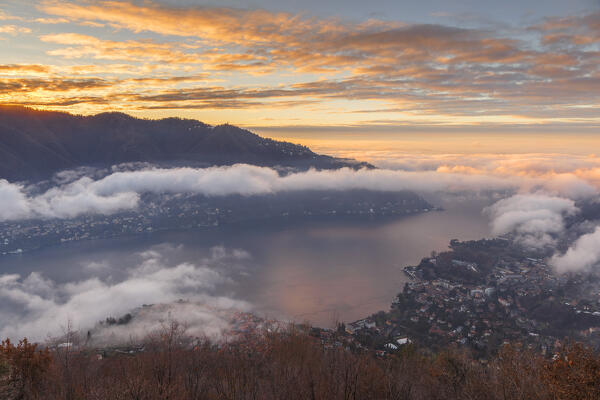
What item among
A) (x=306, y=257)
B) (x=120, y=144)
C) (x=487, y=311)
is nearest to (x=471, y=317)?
(x=487, y=311)

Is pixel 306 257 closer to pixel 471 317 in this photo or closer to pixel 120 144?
pixel 471 317

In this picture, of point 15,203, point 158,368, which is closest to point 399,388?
point 158,368

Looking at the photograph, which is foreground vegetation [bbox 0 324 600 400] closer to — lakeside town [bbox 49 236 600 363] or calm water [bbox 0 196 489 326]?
lakeside town [bbox 49 236 600 363]

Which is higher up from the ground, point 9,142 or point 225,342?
point 9,142

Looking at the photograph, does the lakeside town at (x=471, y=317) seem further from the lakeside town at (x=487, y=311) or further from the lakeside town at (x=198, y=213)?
the lakeside town at (x=198, y=213)

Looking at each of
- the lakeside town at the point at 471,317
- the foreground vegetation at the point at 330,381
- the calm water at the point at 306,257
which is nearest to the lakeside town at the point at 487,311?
the lakeside town at the point at 471,317

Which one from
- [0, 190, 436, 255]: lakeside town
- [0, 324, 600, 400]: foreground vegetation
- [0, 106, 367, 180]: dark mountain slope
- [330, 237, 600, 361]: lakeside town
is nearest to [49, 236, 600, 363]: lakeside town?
[330, 237, 600, 361]: lakeside town

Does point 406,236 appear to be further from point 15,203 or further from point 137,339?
point 15,203
